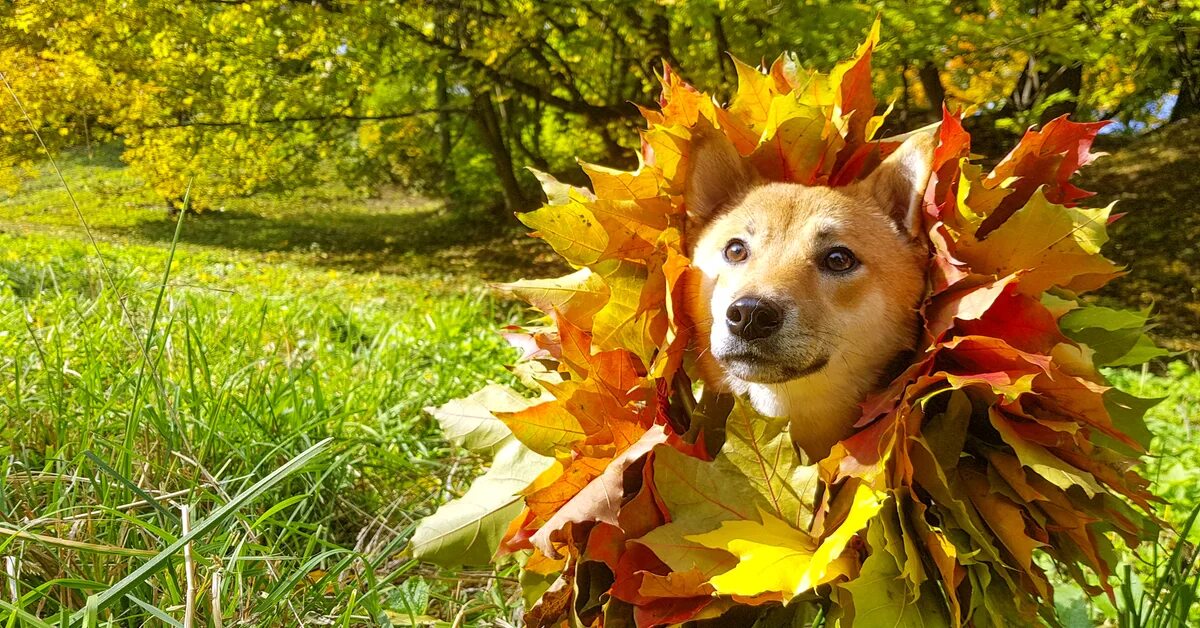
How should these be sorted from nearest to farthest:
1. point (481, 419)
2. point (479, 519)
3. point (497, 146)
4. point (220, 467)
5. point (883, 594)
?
point (883, 594), point (479, 519), point (481, 419), point (220, 467), point (497, 146)

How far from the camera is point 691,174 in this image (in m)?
1.49

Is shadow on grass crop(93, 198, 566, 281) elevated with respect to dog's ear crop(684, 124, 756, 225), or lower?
lower

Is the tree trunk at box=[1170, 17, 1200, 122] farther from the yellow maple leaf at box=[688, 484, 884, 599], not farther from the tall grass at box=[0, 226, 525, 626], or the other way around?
the yellow maple leaf at box=[688, 484, 884, 599]

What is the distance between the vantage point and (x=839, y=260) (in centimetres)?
144

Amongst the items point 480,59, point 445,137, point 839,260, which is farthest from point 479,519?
point 445,137

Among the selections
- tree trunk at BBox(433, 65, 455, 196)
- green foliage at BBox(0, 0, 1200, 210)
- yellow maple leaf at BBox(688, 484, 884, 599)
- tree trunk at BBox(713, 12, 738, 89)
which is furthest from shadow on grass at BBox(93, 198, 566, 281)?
yellow maple leaf at BBox(688, 484, 884, 599)

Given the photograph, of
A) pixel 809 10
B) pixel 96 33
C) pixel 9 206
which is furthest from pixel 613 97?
pixel 9 206

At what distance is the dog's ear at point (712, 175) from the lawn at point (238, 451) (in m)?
0.97

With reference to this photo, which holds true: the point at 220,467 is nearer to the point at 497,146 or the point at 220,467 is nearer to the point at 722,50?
the point at 722,50

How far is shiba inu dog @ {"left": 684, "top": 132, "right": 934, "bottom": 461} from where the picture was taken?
4.43 feet

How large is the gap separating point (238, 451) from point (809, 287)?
1547mm

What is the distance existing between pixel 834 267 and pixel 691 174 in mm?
329

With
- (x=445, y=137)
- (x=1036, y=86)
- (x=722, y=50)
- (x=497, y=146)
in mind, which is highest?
(x=722, y=50)

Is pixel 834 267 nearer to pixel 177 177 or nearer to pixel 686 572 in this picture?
pixel 686 572
